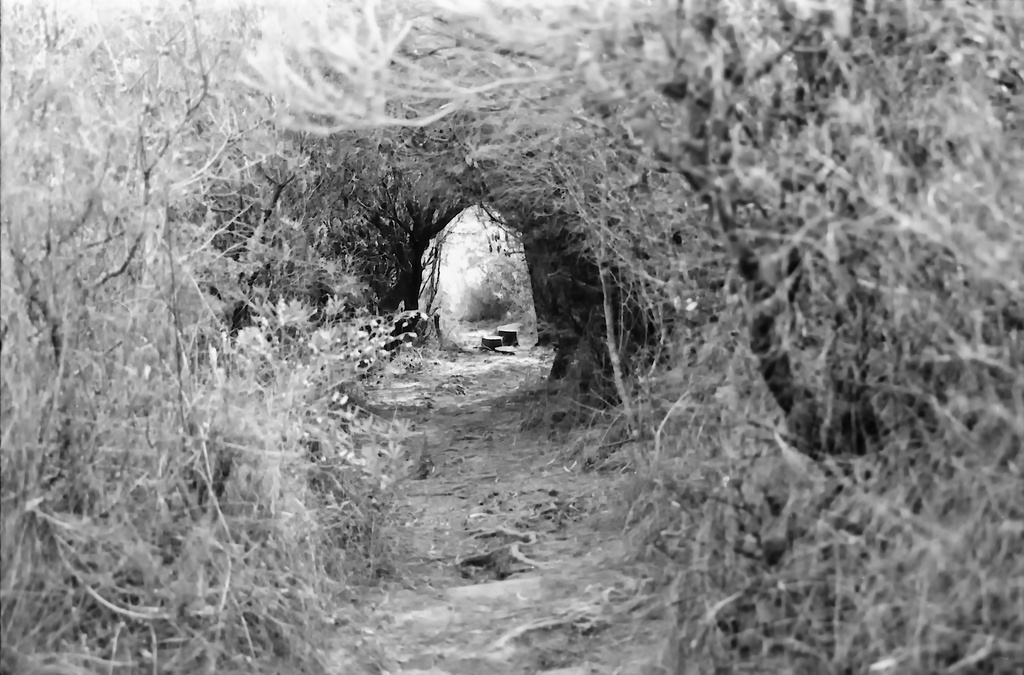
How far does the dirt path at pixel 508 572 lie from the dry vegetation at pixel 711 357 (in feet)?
1.22

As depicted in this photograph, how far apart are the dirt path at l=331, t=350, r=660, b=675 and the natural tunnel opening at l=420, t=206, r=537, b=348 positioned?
639cm

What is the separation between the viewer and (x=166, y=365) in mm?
3990

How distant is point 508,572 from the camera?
209 inches

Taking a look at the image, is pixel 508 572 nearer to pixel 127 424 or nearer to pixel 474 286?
pixel 127 424

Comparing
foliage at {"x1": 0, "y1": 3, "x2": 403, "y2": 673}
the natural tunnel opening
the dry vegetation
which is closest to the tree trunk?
the dry vegetation

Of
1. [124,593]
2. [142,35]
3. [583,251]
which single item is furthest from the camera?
[583,251]

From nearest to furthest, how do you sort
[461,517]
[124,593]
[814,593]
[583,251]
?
[814,593], [124,593], [461,517], [583,251]

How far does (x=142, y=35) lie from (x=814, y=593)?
16.6 feet

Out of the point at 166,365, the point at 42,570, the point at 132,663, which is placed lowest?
the point at 132,663

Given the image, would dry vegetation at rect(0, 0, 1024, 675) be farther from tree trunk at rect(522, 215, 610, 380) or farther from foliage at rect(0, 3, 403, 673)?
tree trunk at rect(522, 215, 610, 380)

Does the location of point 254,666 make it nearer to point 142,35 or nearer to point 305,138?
point 142,35

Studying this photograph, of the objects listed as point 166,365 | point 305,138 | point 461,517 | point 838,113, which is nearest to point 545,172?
point 305,138

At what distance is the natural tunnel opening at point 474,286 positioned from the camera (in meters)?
15.7

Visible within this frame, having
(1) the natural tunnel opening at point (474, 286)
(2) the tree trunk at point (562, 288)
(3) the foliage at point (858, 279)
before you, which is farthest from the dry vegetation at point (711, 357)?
(1) the natural tunnel opening at point (474, 286)
